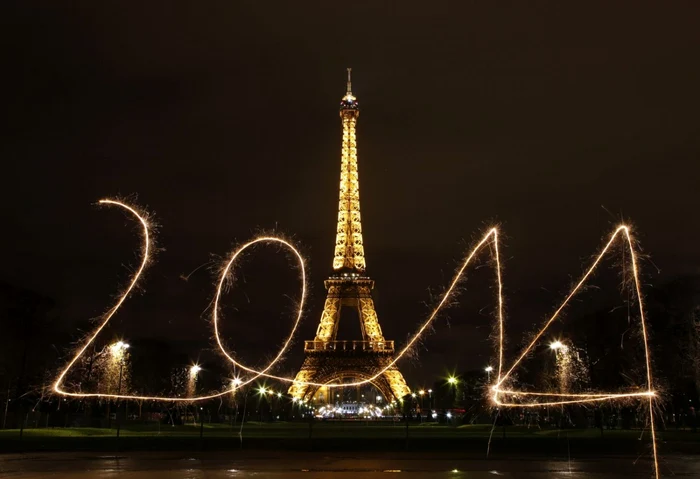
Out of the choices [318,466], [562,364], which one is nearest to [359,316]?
[562,364]

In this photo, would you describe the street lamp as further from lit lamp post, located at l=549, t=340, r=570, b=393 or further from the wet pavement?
the wet pavement

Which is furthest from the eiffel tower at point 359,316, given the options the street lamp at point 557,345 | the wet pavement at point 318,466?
the wet pavement at point 318,466

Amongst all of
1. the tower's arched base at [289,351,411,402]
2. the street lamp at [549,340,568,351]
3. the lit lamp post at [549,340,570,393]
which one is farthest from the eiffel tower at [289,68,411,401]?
the street lamp at [549,340,568,351]

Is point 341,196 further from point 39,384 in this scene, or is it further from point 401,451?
point 401,451

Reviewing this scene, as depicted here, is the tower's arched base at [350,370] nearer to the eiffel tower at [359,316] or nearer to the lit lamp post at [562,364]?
the eiffel tower at [359,316]

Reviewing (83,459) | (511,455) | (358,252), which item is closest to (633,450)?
(511,455)
